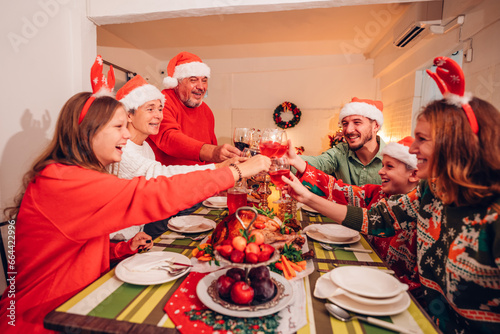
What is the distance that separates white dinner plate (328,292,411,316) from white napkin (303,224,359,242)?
598mm

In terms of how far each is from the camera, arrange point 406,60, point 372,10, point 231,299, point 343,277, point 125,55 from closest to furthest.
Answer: point 231,299
point 343,277
point 372,10
point 406,60
point 125,55

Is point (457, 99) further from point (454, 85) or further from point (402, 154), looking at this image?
point (402, 154)

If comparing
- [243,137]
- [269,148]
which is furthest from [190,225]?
[243,137]

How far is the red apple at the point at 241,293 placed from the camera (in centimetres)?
100

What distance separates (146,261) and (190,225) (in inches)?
21.1

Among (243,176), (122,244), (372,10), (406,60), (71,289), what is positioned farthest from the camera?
(406,60)

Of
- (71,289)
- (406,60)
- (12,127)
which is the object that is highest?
(406,60)

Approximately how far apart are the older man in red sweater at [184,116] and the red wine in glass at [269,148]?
105 cm

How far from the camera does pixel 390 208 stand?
67.7 inches

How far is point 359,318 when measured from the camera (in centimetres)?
100

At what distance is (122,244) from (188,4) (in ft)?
7.47

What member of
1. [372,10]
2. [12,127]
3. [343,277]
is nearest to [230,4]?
[12,127]

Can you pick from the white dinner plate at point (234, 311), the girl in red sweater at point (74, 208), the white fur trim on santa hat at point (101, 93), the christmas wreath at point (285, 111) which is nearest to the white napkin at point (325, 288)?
the white dinner plate at point (234, 311)

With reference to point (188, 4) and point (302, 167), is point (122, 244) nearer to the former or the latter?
point (302, 167)
